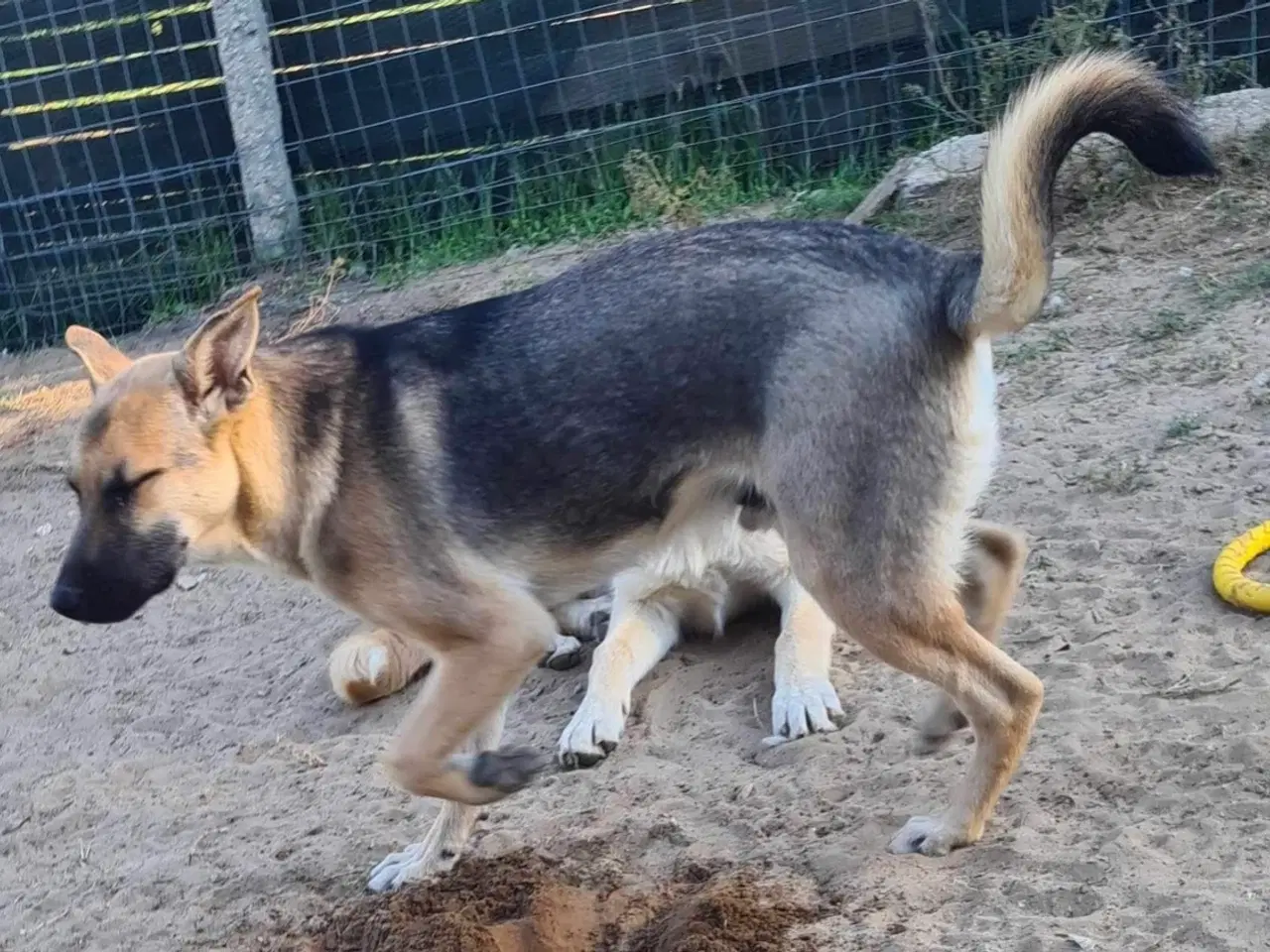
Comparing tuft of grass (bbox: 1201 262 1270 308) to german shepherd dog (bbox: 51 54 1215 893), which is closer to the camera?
german shepherd dog (bbox: 51 54 1215 893)

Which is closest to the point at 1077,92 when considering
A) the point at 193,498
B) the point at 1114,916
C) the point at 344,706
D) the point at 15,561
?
the point at 1114,916

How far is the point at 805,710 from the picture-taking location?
14.5 feet

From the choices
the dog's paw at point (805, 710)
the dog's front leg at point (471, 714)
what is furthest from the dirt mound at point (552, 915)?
the dog's paw at point (805, 710)

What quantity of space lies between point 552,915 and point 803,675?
3.84ft

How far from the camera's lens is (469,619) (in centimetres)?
377

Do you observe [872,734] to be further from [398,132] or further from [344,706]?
[398,132]

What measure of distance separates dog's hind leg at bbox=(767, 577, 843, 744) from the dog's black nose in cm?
189

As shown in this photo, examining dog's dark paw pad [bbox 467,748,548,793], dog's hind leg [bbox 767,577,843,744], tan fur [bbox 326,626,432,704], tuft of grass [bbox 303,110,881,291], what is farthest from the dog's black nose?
tuft of grass [bbox 303,110,881,291]

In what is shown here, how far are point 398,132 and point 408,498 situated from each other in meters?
5.35

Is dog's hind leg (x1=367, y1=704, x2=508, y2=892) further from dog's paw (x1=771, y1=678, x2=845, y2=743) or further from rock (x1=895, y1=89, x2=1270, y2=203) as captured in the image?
rock (x1=895, y1=89, x2=1270, y2=203)

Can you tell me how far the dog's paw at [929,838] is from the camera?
364cm

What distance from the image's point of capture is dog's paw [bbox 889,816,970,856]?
3637 millimetres

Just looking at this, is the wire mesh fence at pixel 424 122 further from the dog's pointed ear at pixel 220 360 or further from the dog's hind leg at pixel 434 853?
the dog's pointed ear at pixel 220 360

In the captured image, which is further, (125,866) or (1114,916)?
(125,866)
